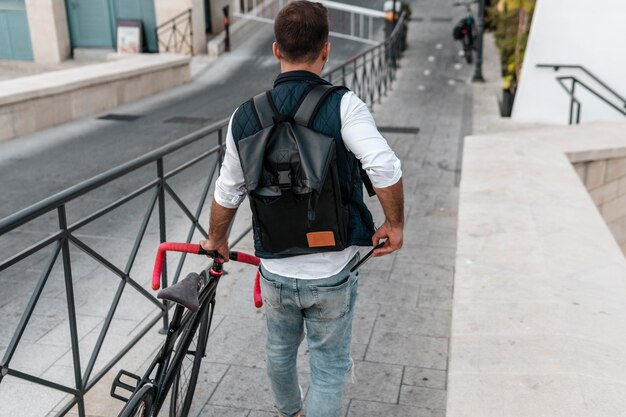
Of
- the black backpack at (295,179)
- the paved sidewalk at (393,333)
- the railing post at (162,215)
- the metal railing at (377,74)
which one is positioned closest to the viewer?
the black backpack at (295,179)

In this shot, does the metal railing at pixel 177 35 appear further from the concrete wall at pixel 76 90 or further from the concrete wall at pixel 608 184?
the concrete wall at pixel 608 184

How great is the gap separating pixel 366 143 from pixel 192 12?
893 inches

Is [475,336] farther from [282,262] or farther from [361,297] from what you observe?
[361,297]

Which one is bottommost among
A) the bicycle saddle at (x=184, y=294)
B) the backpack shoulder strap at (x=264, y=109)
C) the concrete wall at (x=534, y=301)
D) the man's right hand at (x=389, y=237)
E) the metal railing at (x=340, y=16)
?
the metal railing at (x=340, y=16)

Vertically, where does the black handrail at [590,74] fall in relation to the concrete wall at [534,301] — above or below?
below

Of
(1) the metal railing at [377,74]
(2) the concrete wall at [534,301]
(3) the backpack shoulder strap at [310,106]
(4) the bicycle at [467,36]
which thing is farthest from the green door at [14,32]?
(3) the backpack shoulder strap at [310,106]

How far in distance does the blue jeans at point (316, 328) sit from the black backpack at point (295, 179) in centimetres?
20

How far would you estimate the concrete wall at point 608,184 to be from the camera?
28.9ft

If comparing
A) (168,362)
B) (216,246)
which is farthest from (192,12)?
(168,362)

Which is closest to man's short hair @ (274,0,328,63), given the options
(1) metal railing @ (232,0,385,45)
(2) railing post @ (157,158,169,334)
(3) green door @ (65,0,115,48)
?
(2) railing post @ (157,158,169,334)

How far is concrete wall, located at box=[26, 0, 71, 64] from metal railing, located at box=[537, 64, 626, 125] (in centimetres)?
1736

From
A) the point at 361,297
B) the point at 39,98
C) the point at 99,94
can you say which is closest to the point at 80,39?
the point at 99,94

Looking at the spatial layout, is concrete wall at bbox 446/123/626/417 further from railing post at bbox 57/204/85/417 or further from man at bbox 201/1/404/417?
railing post at bbox 57/204/85/417

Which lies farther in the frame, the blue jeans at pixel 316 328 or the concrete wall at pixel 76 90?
the concrete wall at pixel 76 90
